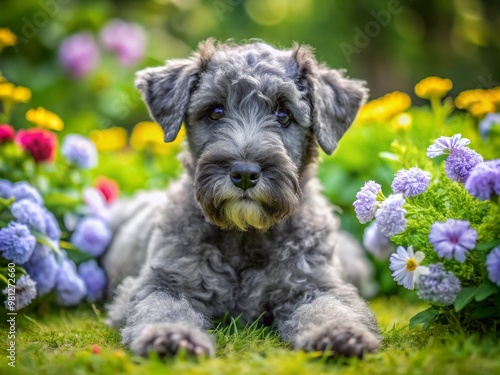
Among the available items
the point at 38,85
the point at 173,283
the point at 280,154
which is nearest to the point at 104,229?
the point at 173,283

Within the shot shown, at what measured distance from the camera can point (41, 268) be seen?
471 cm

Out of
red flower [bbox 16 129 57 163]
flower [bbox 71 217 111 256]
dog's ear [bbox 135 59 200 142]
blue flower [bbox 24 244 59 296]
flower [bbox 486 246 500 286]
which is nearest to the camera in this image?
flower [bbox 486 246 500 286]

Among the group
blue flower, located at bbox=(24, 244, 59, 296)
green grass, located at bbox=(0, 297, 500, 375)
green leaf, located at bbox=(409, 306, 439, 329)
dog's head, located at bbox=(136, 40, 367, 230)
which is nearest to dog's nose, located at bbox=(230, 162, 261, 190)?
dog's head, located at bbox=(136, 40, 367, 230)

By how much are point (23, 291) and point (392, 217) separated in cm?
270

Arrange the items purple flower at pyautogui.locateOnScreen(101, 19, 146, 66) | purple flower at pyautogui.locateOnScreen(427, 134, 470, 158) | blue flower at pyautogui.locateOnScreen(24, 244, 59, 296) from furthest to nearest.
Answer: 1. purple flower at pyautogui.locateOnScreen(101, 19, 146, 66)
2. blue flower at pyautogui.locateOnScreen(24, 244, 59, 296)
3. purple flower at pyautogui.locateOnScreen(427, 134, 470, 158)

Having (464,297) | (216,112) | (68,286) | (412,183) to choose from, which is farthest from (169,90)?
(464,297)

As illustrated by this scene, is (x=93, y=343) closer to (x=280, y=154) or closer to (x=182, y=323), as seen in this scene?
(x=182, y=323)

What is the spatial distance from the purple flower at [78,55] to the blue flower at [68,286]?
5274 millimetres

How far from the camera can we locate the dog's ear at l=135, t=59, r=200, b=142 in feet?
14.6

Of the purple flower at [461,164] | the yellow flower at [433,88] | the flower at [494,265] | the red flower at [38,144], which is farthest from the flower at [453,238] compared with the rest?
the red flower at [38,144]

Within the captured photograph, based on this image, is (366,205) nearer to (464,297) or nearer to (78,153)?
(464,297)

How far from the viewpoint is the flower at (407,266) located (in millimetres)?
3602

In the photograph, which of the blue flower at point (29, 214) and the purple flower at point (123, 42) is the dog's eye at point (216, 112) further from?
the purple flower at point (123, 42)

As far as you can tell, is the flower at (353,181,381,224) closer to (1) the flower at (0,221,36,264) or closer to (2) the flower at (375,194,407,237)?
(2) the flower at (375,194,407,237)
